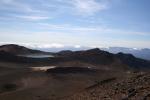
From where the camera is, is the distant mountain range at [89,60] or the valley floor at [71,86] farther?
the distant mountain range at [89,60]

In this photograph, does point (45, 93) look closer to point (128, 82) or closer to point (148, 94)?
point (128, 82)

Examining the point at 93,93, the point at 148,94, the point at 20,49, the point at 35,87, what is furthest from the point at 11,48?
the point at 148,94

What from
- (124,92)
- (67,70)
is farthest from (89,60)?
(124,92)

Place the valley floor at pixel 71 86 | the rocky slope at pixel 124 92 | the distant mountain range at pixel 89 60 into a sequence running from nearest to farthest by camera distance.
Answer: the rocky slope at pixel 124 92
the valley floor at pixel 71 86
the distant mountain range at pixel 89 60

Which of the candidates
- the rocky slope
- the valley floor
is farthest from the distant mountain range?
the rocky slope

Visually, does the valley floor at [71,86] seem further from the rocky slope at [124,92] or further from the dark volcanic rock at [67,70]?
the dark volcanic rock at [67,70]

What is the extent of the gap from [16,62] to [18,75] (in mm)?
18849

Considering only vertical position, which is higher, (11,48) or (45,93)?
(11,48)

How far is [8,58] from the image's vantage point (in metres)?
66.4

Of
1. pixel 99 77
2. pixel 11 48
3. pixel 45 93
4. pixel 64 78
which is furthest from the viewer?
pixel 11 48

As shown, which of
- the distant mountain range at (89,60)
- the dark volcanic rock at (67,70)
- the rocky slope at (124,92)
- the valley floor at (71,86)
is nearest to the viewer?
the rocky slope at (124,92)

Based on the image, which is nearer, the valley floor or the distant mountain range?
the valley floor

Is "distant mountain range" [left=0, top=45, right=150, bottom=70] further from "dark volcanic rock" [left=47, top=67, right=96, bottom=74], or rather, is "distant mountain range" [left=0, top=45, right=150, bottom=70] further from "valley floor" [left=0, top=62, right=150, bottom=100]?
"valley floor" [left=0, top=62, right=150, bottom=100]

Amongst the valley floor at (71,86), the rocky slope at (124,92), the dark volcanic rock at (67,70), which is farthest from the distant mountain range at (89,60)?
the rocky slope at (124,92)
